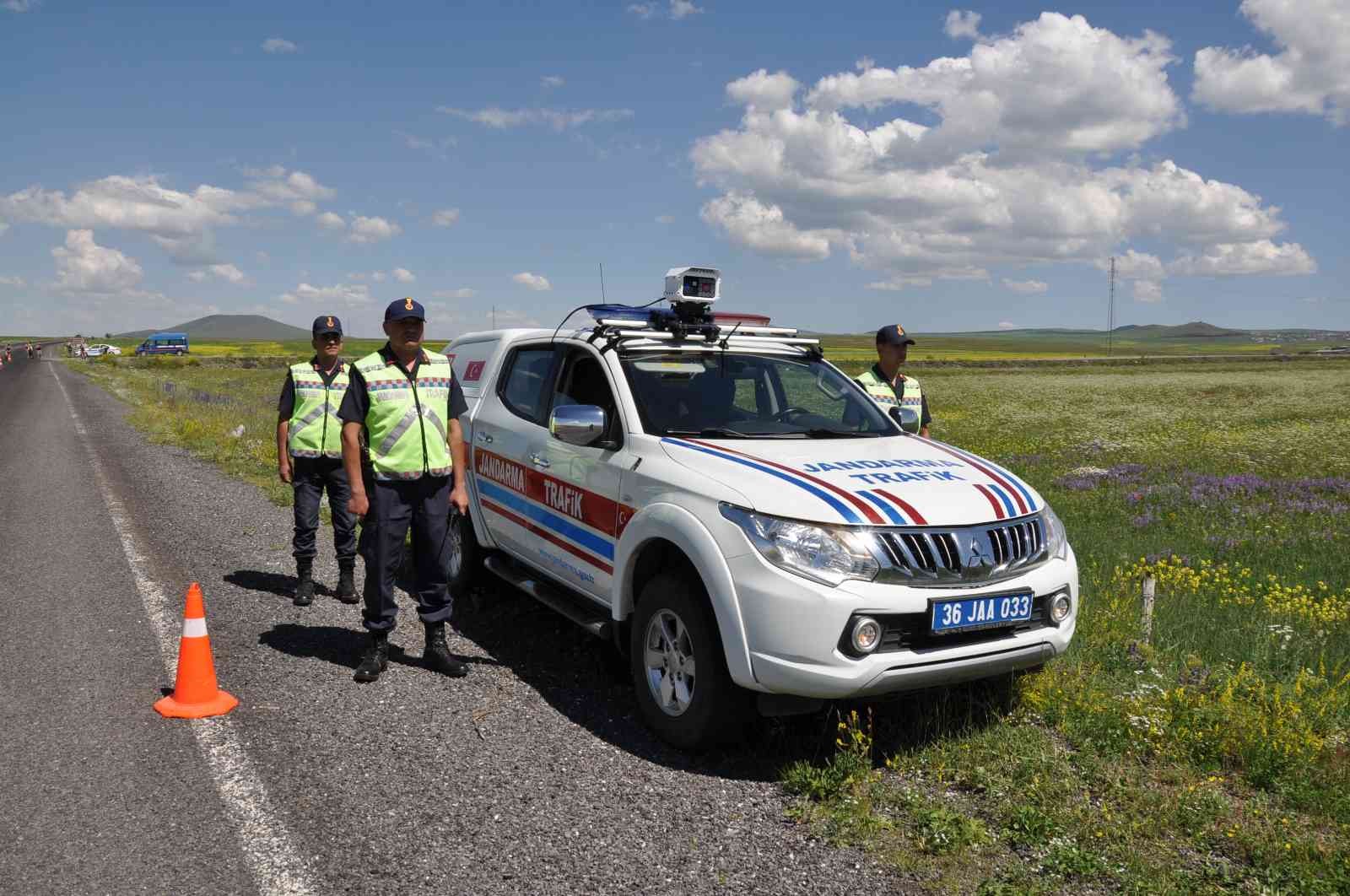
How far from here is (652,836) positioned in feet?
12.0

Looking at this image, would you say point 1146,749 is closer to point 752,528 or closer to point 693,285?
point 752,528

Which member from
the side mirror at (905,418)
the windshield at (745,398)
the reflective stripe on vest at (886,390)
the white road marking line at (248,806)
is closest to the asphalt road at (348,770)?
the white road marking line at (248,806)

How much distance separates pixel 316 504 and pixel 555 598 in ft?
9.24

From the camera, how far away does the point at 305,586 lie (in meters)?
7.06

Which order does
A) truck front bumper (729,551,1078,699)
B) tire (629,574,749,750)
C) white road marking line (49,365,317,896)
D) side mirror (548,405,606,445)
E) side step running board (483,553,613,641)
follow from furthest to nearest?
side step running board (483,553,613,641) → side mirror (548,405,606,445) → tire (629,574,749,750) → truck front bumper (729,551,1078,699) → white road marking line (49,365,317,896)

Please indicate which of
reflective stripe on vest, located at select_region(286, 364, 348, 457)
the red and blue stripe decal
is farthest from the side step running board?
the red and blue stripe decal

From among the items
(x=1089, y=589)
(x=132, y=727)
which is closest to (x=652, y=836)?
(x=132, y=727)

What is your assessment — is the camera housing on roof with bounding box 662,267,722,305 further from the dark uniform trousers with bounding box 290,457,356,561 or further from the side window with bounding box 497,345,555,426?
the dark uniform trousers with bounding box 290,457,356,561

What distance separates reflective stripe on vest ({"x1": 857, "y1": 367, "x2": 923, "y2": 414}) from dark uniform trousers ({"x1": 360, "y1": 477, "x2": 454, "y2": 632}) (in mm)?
3139

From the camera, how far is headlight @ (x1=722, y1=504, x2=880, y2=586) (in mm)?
3855

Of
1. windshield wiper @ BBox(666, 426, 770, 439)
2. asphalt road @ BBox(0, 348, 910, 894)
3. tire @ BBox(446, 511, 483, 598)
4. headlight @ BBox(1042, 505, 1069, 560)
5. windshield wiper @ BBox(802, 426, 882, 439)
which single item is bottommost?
asphalt road @ BBox(0, 348, 910, 894)

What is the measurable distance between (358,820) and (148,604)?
3.89 m

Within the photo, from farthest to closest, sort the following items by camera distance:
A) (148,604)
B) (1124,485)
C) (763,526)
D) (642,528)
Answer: (1124,485) < (148,604) < (642,528) < (763,526)

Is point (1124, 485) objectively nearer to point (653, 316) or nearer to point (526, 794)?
point (653, 316)
